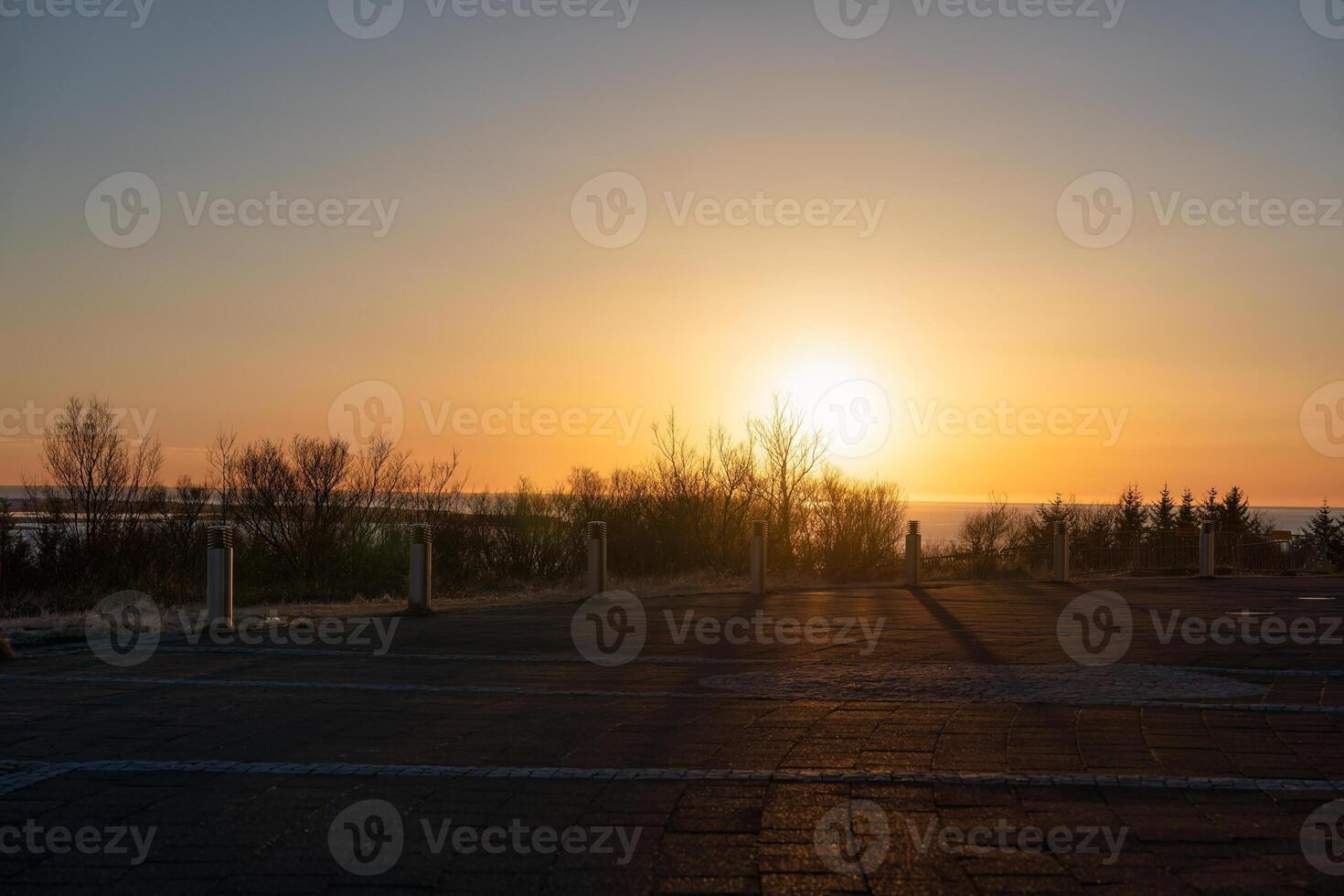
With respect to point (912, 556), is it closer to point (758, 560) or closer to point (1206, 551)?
Result: point (758, 560)

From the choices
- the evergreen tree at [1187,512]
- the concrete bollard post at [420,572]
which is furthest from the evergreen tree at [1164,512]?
the concrete bollard post at [420,572]

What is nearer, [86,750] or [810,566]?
[86,750]

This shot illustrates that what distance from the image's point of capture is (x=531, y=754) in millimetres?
6090

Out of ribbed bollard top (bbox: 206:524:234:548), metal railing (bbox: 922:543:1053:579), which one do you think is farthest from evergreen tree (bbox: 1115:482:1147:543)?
ribbed bollard top (bbox: 206:524:234:548)

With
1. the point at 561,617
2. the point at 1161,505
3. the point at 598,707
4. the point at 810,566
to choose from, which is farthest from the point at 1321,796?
the point at 1161,505

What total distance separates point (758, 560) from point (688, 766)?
1336 centimetres

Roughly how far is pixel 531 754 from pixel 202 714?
Result: 2.64m

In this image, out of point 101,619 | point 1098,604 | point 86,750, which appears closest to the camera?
point 86,750

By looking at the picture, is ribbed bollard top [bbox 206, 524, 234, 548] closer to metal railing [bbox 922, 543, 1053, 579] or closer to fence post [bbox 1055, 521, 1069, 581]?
fence post [bbox 1055, 521, 1069, 581]

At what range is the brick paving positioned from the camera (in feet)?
13.5

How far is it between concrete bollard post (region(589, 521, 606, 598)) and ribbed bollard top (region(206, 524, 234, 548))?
5.48m

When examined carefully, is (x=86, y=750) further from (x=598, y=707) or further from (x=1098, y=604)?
(x=1098, y=604)

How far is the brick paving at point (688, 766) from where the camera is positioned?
411 centimetres

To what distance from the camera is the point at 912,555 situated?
68.2 feet
